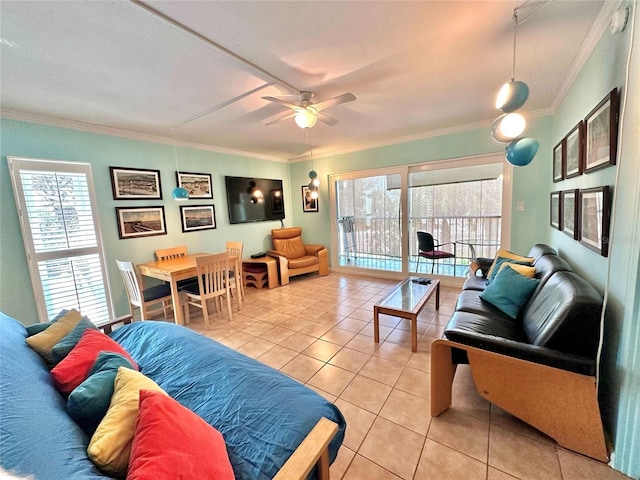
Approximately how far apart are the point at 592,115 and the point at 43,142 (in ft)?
16.5

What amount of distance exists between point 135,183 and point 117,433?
3.55 meters

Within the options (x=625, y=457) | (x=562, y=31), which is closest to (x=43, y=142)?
(x=562, y=31)

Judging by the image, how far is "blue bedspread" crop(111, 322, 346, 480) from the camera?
0.95m

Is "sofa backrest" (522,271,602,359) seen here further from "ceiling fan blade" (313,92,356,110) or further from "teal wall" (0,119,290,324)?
"teal wall" (0,119,290,324)

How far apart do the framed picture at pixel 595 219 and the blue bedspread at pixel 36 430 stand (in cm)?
254

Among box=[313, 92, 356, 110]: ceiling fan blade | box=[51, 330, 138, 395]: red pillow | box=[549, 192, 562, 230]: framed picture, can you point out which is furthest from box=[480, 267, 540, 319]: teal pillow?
box=[51, 330, 138, 395]: red pillow

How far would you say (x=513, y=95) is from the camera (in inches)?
66.3

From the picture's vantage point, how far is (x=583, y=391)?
1.29 metres

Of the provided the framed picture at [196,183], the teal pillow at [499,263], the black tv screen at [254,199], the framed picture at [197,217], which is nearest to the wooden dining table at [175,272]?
the framed picture at [197,217]

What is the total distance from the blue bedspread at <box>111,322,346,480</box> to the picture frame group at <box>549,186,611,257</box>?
6.19ft

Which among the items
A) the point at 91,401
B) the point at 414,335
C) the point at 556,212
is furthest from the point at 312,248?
the point at 91,401

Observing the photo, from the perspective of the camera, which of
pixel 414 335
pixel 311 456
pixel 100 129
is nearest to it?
pixel 311 456

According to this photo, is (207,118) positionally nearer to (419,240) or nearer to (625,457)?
(419,240)

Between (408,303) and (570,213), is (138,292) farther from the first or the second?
(570,213)
